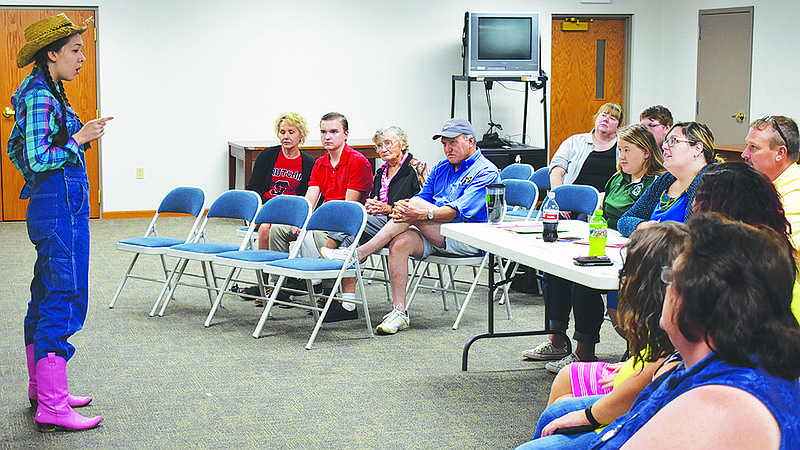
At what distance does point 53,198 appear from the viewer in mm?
2893

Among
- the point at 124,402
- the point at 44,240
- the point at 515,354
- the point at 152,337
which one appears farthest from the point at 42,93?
the point at 515,354

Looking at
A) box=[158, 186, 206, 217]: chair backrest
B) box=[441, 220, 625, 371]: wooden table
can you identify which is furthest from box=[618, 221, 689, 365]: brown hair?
box=[158, 186, 206, 217]: chair backrest

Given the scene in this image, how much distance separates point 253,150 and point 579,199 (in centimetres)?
431

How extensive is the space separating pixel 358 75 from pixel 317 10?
2.83 feet

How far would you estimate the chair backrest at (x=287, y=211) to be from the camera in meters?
4.73

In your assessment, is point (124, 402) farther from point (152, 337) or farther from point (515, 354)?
point (515, 354)

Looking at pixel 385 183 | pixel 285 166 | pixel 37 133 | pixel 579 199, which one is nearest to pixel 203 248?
pixel 285 166

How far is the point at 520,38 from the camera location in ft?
30.9

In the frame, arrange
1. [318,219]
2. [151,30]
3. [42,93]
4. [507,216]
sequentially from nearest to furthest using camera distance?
[42,93]
[318,219]
[507,216]
[151,30]

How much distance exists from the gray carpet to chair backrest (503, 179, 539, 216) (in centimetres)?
67

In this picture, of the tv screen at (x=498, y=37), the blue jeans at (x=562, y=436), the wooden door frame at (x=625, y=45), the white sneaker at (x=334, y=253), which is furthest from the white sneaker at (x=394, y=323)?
the wooden door frame at (x=625, y=45)

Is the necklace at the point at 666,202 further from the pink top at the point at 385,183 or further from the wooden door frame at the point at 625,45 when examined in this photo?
the wooden door frame at the point at 625,45

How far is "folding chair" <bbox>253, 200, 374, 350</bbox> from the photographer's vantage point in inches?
165

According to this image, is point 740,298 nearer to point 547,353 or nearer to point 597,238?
point 597,238
